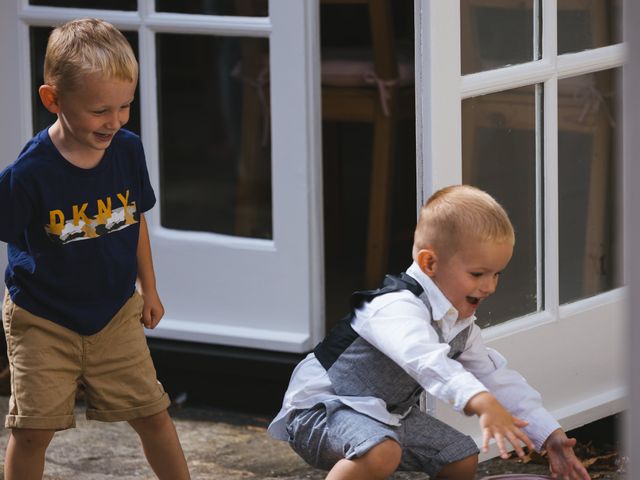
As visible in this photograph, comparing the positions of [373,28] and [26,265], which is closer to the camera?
[26,265]

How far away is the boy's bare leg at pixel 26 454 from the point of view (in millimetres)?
2869

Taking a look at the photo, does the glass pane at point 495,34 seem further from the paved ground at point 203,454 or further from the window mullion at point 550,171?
the paved ground at point 203,454

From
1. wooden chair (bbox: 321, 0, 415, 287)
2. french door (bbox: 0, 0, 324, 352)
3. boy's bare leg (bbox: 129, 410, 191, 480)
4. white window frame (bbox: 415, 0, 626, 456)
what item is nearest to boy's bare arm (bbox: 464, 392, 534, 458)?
white window frame (bbox: 415, 0, 626, 456)

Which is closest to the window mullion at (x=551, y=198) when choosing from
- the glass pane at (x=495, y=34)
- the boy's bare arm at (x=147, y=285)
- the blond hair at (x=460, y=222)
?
the glass pane at (x=495, y=34)

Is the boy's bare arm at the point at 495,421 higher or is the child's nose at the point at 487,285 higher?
the child's nose at the point at 487,285

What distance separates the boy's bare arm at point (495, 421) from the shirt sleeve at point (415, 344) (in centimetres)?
2

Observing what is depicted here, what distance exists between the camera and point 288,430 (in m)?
2.91

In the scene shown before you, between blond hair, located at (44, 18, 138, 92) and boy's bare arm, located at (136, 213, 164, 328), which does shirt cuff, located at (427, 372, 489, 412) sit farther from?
blond hair, located at (44, 18, 138, 92)

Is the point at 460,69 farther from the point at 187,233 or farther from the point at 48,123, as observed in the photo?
the point at 48,123

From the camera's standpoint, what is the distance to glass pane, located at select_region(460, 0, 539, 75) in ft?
10.4

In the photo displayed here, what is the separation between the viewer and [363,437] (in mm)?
2711

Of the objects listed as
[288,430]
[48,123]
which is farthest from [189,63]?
[288,430]

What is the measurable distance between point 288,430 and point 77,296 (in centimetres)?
52

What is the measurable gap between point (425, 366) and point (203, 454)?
1.22m
